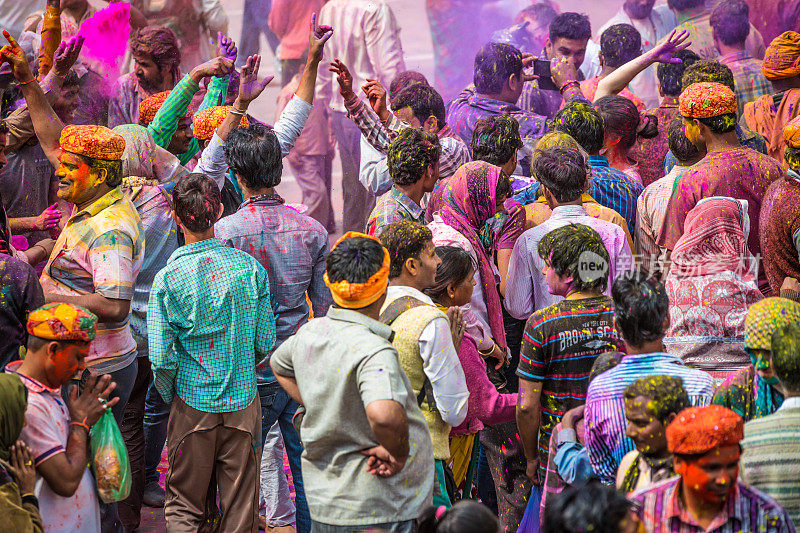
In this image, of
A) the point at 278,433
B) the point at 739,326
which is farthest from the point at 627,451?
the point at 278,433

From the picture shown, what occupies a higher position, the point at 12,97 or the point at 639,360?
the point at 12,97

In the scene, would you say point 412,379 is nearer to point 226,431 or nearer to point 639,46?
point 226,431

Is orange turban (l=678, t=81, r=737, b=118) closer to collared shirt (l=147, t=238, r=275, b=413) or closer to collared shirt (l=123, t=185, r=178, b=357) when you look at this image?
collared shirt (l=147, t=238, r=275, b=413)

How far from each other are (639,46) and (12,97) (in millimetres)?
5540

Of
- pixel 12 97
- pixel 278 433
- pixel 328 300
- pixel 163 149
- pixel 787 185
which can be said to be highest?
pixel 12 97

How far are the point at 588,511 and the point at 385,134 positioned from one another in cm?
365

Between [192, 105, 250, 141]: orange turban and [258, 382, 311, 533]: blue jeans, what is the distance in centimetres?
180

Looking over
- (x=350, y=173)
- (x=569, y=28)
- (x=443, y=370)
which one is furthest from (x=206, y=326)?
(x=569, y=28)

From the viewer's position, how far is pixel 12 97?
6.09m

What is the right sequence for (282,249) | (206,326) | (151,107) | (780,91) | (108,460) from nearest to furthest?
(108,460) → (206,326) → (282,249) → (151,107) → (780,91)

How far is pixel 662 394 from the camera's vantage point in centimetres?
267

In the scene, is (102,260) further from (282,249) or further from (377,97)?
(377,97)

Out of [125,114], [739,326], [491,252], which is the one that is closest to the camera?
[739,326]

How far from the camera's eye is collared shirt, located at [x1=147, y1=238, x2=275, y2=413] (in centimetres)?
385
